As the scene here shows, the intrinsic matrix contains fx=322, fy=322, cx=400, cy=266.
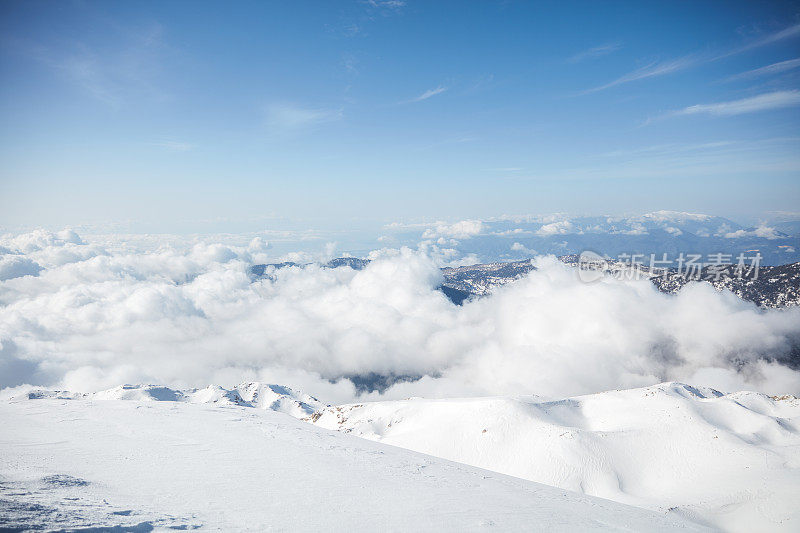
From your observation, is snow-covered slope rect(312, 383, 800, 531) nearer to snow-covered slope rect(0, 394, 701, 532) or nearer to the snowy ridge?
snow-covered slope rect(0, 394, 701, 532)

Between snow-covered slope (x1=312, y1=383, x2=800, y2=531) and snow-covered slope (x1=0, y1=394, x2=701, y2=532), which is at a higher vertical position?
snow-covered slope (x1=0, y1=394, x2=701, y2=532)

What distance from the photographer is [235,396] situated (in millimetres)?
175625

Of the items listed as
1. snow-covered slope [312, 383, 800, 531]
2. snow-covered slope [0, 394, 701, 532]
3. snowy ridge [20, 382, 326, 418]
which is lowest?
snowy ridge [20, 382, 326, 418]

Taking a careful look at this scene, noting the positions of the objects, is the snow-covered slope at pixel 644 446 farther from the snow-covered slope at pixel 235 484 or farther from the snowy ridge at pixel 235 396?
the snowy ridge at pixel 235 396

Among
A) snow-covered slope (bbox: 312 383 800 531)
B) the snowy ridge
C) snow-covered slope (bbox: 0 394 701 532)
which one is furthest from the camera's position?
the snowy ridge

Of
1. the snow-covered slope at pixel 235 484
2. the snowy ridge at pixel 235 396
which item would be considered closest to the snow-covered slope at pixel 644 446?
the snow-covered slope at pixel 235 484

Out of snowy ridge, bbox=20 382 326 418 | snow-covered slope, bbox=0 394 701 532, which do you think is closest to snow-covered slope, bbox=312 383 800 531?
snow-covered slope, bbox=0 394 701 532

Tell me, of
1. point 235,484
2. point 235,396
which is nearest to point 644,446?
point 235,484

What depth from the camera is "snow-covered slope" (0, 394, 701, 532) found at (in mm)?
9820

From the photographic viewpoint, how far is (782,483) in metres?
39.7

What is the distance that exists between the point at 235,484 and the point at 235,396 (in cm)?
19285

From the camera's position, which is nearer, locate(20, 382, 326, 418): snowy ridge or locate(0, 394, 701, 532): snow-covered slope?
locate(0, 394, 701, 532): snow-covered slope

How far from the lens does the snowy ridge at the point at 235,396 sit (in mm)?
162125

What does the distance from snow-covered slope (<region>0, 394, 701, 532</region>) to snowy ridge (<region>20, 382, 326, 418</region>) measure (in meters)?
148
